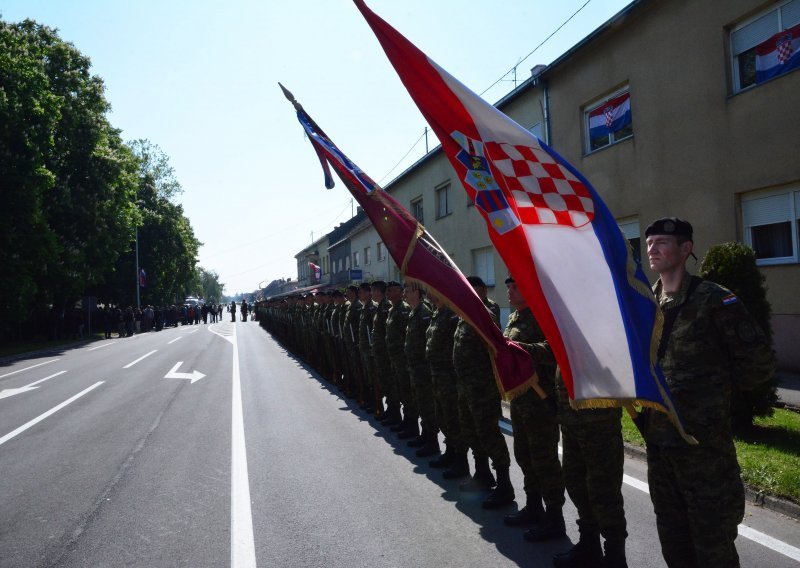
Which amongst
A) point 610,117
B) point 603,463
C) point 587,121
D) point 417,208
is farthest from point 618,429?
point 417,208

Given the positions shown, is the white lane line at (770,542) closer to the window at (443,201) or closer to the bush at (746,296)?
the bush at (746,296)

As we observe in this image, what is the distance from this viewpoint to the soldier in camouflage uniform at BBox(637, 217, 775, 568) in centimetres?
266

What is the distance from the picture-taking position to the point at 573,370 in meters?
2.60

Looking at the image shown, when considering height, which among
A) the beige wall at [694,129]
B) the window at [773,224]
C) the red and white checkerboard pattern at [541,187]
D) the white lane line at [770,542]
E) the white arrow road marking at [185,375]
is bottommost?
the white lane line at [770,542]

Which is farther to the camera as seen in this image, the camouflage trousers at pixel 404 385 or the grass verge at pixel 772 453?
the camouflage trousers at pixel 404 385

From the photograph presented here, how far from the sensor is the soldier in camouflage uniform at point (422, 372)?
6426mm

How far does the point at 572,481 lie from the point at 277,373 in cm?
1165

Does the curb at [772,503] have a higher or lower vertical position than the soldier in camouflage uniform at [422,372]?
lower

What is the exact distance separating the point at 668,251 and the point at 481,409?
2474 mm

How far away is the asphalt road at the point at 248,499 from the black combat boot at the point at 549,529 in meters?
0.09

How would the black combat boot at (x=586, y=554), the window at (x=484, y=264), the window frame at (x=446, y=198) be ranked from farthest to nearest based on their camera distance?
the window frame at (x=446, y=198), the window at (x=484, y=264), the black combat boot at (x=586, y=554)

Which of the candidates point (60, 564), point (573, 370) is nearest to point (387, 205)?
point (573, 370)

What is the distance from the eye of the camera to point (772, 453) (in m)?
5.30

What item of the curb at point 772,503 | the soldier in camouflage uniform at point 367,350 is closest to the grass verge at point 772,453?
the curb at point 772,503
